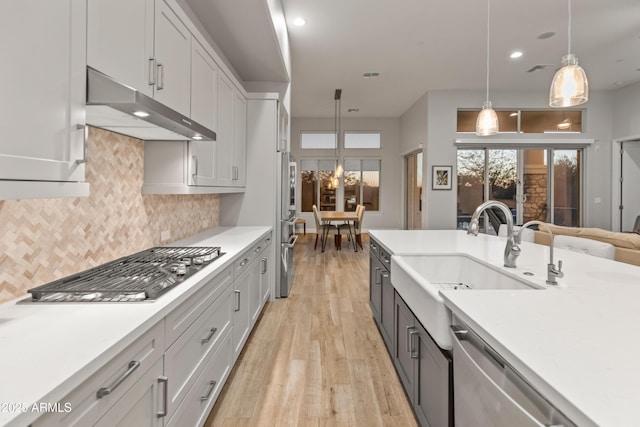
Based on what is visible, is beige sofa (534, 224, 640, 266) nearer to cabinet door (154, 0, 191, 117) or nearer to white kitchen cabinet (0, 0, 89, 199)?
cabinet door (154, 0, 191, 117)

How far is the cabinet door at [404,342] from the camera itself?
1.76m

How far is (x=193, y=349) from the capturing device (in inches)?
58.4

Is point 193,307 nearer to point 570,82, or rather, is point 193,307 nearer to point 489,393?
point 489,393

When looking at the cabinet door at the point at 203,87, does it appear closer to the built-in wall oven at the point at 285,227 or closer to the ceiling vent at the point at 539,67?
the built-in wall oven at the point at 285,227

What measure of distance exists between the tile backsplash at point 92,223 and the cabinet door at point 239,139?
82 cm

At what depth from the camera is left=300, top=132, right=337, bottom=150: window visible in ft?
32.1

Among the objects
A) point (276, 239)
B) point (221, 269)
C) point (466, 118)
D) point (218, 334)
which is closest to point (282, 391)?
point (218, 334)

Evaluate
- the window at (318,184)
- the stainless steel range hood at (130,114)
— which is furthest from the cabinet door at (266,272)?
the window at (318,184)

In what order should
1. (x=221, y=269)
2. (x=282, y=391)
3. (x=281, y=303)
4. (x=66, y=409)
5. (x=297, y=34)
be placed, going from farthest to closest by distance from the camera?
1. (x=297, y=34)
2. (x=281, y=303)
3. (x=282, y=391)
4. (x=221, y=269)
5. (x=66, y=409)

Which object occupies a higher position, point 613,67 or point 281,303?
point 613,67

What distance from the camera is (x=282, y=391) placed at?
6.94 feet

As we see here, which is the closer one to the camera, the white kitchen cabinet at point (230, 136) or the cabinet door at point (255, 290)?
the cabinet door at point (255, 290)

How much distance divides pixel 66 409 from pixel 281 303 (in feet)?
10.2

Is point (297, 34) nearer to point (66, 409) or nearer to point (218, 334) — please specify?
point (218, 334)
